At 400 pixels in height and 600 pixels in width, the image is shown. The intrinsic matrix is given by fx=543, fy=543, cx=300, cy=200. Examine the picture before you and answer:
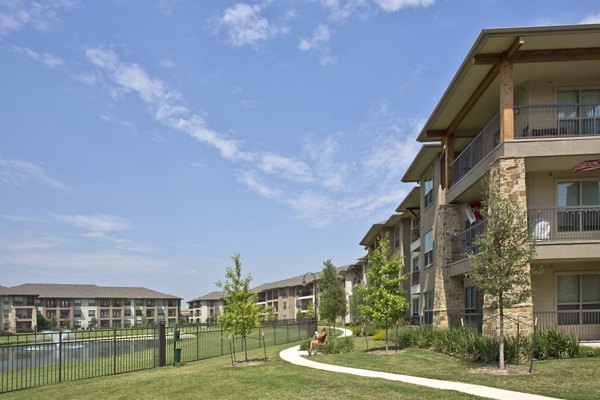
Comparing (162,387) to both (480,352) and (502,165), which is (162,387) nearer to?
(480,352)

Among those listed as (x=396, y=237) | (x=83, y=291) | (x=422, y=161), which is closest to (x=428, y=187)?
(x=422, y=161)

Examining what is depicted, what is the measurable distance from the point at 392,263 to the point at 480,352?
19.6 feet

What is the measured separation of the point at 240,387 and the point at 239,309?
642cm

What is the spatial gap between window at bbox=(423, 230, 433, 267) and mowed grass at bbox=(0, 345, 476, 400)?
13.1 metres

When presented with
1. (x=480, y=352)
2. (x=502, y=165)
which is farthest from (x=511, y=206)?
(x=480, y=352)

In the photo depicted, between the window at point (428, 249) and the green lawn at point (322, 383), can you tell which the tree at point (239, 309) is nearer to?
the green lawn at point (322, 383)

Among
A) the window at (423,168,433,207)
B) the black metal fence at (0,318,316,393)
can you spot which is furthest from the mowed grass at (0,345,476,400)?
the window at (423,168,433,207)

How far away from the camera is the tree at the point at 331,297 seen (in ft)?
154

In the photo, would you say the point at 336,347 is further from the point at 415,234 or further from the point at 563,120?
the point at 415,234

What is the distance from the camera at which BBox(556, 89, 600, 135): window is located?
19.0 metres

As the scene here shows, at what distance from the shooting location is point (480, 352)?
656 inches

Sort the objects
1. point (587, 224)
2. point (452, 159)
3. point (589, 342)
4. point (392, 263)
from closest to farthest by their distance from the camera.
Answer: point (589, 342), point (587, 224), point (392, 263), point (452, 159)

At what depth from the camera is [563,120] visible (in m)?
19.1

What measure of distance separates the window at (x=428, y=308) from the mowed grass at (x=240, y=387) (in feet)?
40.8
